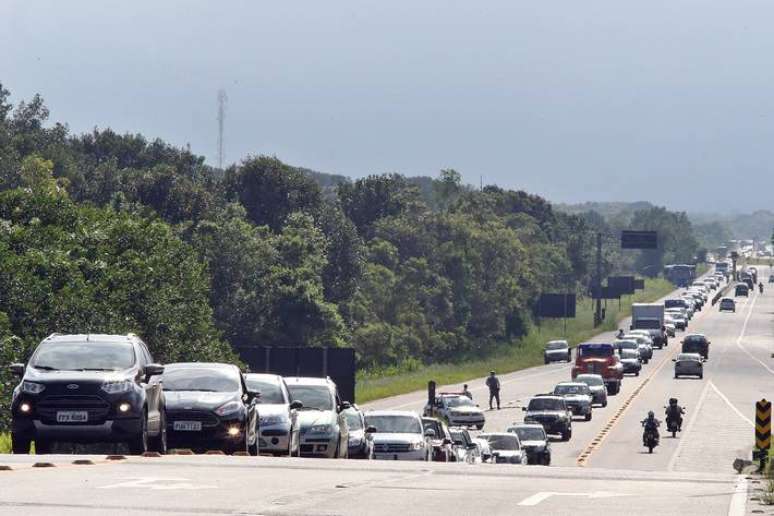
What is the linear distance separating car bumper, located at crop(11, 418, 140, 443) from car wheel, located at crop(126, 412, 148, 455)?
0.11m

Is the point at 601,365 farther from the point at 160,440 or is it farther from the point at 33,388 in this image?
the point at 33,388

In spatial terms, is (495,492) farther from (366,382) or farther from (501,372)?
(501,372)

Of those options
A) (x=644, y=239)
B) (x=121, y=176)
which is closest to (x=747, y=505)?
(x=121, y=176)

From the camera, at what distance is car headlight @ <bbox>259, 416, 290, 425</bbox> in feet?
92.1

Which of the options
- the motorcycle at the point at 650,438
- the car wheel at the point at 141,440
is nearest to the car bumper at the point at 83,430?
the car wheel at the point at 141,440

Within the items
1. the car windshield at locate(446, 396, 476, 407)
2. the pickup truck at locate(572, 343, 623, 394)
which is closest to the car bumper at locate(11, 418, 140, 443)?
the car windshield at locate(446, 396, 476, 407)

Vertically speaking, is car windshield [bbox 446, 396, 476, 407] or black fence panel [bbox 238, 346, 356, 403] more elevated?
black fence panel [bbox 238, 346, 356, 403]

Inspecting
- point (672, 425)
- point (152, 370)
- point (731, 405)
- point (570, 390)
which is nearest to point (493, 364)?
point (731, 405)

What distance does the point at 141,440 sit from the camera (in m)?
23.7

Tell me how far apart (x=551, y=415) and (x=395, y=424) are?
2405 cm

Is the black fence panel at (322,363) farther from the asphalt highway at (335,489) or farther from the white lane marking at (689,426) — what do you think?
the asphalt highway at (335,489)

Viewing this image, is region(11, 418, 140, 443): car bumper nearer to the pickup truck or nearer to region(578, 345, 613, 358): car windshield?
the pickup truck

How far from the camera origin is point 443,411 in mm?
64250

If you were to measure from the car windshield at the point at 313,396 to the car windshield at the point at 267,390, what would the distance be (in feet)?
4.00
